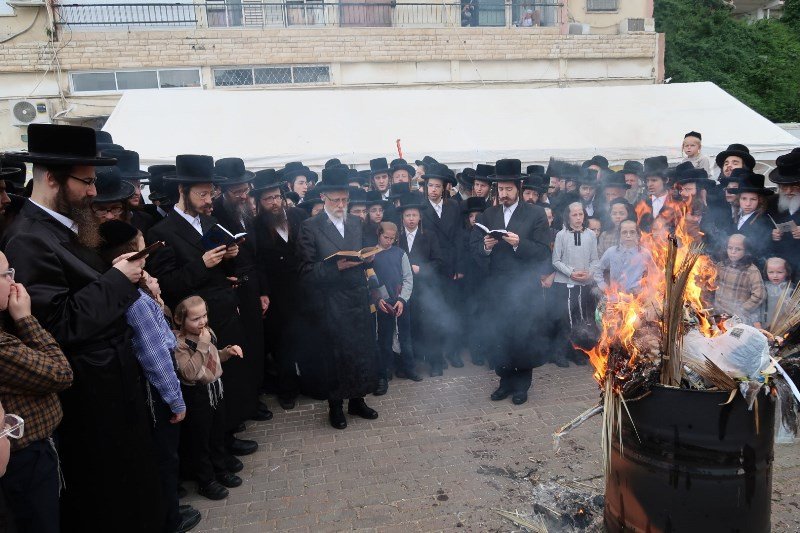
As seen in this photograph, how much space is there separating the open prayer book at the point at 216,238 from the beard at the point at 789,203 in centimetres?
573

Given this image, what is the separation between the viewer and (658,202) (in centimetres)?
835

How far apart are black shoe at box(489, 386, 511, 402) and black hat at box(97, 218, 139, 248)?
13.6ft

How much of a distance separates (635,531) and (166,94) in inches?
452

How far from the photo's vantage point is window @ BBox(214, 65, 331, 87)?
17.5 m

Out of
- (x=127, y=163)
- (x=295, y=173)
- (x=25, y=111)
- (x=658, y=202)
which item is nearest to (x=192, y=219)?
(x=127, y=163)

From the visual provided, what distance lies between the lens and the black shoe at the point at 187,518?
407 cm

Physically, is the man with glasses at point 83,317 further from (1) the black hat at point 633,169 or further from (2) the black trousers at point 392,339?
(1) the black hat at point 633,169

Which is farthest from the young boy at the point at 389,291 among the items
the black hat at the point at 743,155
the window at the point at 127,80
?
the window at the point at 127,80

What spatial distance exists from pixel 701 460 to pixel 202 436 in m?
3.49

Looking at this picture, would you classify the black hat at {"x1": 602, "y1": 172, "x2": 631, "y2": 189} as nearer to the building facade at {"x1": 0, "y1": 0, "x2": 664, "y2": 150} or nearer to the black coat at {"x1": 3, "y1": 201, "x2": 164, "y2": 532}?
the black coat at {"x1": 3, "y1": 201, "x2": 164, "y2": 532}

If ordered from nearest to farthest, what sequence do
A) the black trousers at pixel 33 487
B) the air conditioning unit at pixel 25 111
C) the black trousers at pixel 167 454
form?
1. the black trousers at pixel 33 487
2. the black trousers at pixel 167 454
3. the air conditioning unit at pixel 25 111

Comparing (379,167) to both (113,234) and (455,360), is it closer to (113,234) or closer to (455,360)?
(455,360)

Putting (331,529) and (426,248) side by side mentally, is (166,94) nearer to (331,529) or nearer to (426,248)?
(426,248)

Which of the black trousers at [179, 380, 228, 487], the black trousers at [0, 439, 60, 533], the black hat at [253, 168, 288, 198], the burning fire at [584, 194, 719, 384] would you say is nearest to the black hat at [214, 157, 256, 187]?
the black hat at [253, 168, 288, 198]
